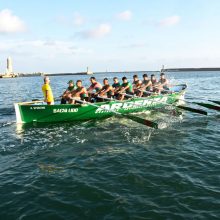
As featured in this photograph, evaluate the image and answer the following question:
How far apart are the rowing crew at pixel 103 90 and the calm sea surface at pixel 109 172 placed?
207cm

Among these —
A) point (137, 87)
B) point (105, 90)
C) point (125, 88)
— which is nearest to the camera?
point (105, 90)

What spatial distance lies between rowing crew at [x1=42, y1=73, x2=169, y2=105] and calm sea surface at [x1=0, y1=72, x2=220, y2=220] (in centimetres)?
207

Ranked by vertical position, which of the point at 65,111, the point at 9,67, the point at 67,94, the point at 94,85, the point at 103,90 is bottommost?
the point at 65,111

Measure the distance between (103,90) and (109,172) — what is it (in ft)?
27.9

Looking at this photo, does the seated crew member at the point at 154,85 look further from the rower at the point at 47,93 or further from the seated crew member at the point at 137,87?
the rower at the point at 47,93

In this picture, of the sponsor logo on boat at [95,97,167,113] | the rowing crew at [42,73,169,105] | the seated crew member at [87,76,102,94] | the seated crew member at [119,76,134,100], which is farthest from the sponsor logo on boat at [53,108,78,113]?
the seated crew member at [119,76,134,100]

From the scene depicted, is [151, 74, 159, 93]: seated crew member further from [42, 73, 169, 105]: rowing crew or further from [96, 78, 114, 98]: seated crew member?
[96, 78, 114, 98]: seated crew member

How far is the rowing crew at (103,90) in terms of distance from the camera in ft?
47.8

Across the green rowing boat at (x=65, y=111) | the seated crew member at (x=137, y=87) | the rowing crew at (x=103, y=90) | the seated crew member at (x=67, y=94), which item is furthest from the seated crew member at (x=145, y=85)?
the seated crew member at (x=67, y=94)

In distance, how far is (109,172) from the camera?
26.2 feet

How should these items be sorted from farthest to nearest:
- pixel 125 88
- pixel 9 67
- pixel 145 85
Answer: pixel 9 67
pixel 145 85
pixel 125 88

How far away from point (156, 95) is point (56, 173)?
11658 mm

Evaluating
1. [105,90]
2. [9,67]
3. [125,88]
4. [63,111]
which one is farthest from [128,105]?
[9,67]

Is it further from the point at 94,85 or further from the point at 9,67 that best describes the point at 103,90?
the point at 9,67
